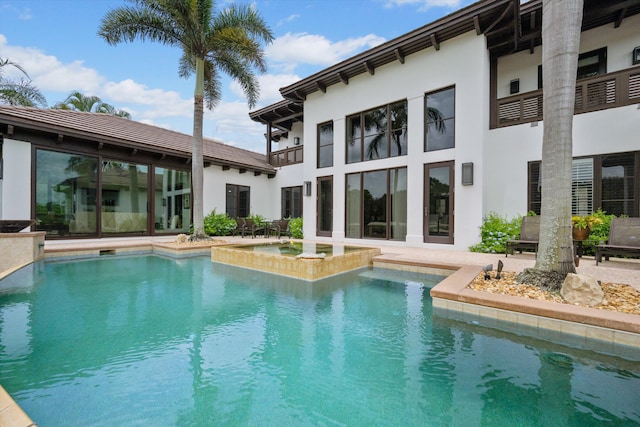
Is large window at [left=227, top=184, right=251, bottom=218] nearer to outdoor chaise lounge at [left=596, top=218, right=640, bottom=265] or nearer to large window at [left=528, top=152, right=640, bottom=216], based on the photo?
large window at [left=528, top=152, right=640, bottom=216]

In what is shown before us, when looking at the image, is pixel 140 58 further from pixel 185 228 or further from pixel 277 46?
pixel 185 228

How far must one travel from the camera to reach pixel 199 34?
991 cm

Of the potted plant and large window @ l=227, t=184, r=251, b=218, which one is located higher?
large window @ l=227, t=184, r=251, b=218

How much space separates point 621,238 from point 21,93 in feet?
81.5

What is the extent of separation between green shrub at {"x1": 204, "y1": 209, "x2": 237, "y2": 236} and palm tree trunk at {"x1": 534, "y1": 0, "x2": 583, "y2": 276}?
1227 cm

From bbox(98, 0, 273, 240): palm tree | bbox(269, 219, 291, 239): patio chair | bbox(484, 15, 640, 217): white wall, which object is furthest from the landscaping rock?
bbox(269, 219, 291, 239): patio chair

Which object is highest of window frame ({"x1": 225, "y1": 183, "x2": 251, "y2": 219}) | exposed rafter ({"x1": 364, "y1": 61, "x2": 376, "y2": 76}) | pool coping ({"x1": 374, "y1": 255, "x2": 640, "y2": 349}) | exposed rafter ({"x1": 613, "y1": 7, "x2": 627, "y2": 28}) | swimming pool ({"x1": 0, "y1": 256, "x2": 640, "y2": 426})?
exposed rafter ({"x1": 613, "y1": 7, "x2": 627, "y2": 28})

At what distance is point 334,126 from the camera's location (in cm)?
1219

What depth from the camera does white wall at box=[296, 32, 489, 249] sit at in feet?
28.7

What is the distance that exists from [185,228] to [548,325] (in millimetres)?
13208

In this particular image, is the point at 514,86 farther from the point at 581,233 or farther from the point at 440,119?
the point at 581,233

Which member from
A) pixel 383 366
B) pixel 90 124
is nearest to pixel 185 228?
pixel 90 124

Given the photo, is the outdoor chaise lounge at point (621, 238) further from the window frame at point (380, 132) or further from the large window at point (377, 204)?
the window frame at point (380, 132)

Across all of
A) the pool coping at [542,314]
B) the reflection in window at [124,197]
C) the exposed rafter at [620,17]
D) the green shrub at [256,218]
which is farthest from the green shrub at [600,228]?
the reflection in window at [124,197]
